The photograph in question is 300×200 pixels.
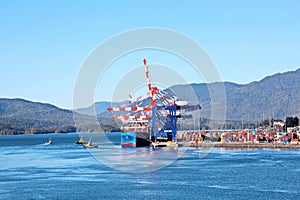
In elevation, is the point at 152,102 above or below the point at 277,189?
above

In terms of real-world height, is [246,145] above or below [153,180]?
above

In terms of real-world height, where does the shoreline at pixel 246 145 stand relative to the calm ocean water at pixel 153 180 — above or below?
above

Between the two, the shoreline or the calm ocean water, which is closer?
the calm ocean water

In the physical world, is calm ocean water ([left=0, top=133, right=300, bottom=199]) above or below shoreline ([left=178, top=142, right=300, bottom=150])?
below

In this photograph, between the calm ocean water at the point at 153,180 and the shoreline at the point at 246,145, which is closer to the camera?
the calm ocean water at the point at 153,180

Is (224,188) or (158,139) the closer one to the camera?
(224,188)

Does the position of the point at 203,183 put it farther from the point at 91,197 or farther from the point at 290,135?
→ the point at 290,135

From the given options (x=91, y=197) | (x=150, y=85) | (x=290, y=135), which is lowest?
(x=91, y=197)

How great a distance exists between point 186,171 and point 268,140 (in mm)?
50061

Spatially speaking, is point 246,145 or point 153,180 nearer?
point 153,180

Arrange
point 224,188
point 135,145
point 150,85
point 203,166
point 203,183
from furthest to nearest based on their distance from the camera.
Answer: point 150,85 < point 135,145 < point 203,166 < point 203,183 < point 224,188

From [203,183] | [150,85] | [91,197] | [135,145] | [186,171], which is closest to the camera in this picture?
[91,197]

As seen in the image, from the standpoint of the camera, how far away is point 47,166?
5128 cm

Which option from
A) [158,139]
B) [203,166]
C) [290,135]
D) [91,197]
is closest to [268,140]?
[290,135]
